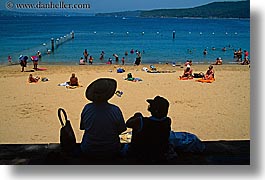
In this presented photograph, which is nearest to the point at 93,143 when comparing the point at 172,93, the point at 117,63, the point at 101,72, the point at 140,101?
the point at 140,101

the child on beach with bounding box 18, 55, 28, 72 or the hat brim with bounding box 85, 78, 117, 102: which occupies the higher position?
the child on beach with bounding box 18, 55, 28, 72

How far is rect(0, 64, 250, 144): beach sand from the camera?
5.64m

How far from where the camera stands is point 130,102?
752cm

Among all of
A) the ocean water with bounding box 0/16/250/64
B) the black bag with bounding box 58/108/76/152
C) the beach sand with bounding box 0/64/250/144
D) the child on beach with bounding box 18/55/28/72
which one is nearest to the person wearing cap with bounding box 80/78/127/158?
the black bag with bounding box 58/108/76/152

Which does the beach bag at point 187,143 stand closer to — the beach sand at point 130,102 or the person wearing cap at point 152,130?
the person wearing cap at point 152,130

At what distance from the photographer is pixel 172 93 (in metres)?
8.63

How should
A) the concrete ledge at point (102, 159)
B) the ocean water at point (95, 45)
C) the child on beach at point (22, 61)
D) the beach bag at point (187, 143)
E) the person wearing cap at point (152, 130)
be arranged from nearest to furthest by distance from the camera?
the person wearing cap at point (152, 130) < the concrete ledge at point (102, 159) < the beach bag at point (187, 143) < the ocean water at point (95, 45) < the child on beach at point (22, 61)

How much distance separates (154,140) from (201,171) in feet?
1.87

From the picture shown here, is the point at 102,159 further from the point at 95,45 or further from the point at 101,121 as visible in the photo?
the point at 95,45

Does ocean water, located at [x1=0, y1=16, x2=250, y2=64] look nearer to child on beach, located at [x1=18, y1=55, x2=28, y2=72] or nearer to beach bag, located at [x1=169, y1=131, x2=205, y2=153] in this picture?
child on beach, located at [x1=18, y1=55, x2=28, y2=72]

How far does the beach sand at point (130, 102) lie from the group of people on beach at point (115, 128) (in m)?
1.36

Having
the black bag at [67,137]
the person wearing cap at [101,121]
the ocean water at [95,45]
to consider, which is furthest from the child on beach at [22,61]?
the person wearing cap at [101,121]

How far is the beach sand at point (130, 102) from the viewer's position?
222 inches

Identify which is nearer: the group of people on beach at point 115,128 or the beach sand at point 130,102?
the group of people on beach at point 115,128
